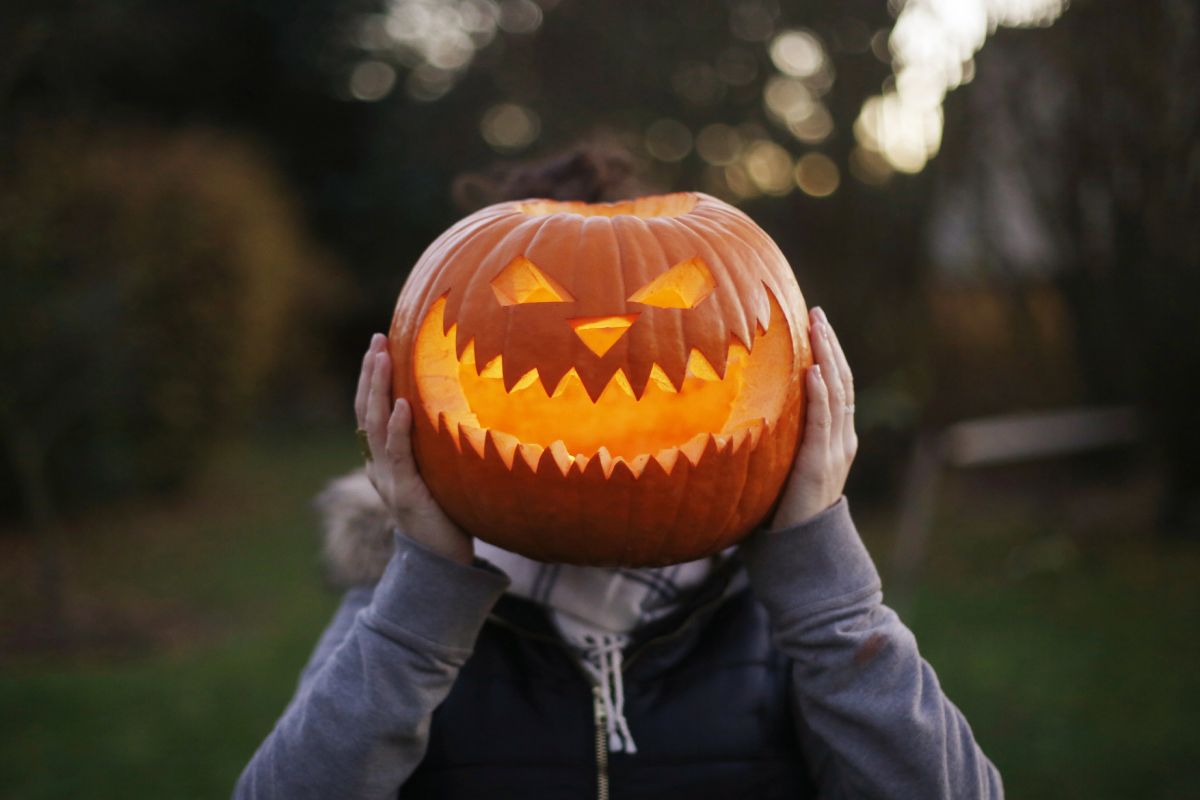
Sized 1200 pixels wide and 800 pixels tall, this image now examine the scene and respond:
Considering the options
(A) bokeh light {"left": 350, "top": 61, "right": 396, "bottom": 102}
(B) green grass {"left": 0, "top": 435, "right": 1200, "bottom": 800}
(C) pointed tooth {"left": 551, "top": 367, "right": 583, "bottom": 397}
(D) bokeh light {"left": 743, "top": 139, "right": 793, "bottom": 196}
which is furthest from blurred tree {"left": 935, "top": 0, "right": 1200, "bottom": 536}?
(A) bokeh light {"left": 350, "top": 61, "right": 396, "bottom": 102}

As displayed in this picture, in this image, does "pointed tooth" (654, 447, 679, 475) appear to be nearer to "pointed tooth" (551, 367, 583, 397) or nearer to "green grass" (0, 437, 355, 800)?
"pointed tooth" (551, 367, 583, 397)

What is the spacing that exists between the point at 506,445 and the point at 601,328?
0.76 ft

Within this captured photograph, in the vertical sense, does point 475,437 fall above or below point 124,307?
below

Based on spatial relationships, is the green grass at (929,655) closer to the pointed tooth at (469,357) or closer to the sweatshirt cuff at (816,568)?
the pointed tooth at (469,357)

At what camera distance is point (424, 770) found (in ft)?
5.93

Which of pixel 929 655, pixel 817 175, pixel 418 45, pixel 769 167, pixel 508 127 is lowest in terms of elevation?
pixel 929 655

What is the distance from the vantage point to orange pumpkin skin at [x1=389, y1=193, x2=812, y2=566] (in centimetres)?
159

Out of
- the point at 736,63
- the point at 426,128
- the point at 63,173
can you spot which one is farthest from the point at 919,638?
the point at 426,128

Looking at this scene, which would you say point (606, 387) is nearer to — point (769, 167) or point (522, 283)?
point (522, 283)

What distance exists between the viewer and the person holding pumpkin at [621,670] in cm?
164

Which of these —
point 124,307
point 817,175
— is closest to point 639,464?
point 124,307

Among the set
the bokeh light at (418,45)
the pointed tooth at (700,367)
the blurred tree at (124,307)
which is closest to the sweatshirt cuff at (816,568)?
the pointed tooth at (700,367)

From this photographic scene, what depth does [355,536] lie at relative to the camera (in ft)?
6.57

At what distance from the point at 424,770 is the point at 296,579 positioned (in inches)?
234
